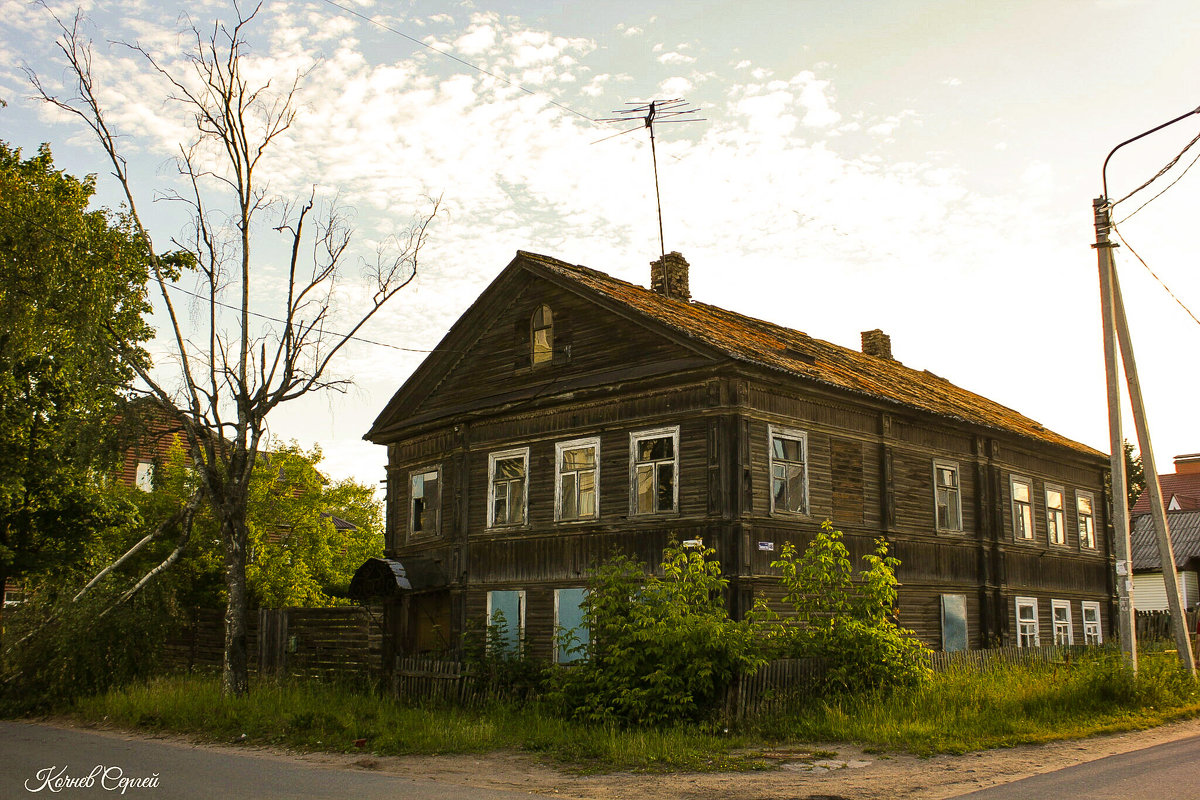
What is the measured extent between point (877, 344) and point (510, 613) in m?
15.7

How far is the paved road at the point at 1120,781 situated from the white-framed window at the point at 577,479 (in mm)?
10520

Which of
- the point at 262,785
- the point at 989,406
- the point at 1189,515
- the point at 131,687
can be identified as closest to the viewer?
the point at 262,785

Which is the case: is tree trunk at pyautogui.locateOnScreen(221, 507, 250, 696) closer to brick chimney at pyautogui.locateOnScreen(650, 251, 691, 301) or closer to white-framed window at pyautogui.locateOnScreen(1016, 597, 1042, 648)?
brick chimney at pyautogui.locateOnScreen(650, 251, 691, 301)

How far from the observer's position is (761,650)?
16.3m

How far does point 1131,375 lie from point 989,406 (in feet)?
38.7

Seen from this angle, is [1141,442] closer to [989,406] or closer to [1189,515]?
[989,406]

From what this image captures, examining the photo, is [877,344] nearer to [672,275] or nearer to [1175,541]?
[672,275]

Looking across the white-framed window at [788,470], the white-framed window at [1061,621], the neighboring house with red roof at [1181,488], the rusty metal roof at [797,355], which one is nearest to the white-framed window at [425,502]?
the rusty metal roof at [797,355]

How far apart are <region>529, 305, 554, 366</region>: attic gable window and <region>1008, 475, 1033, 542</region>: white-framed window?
11.7 m

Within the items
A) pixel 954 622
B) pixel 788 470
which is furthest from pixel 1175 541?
pixel 788 470

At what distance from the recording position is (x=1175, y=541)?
44562mm

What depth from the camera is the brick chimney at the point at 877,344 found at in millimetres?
31516

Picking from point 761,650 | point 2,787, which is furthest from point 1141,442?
point 2,787

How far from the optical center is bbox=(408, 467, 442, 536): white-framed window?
23828mm
